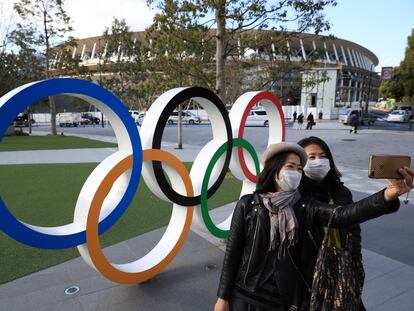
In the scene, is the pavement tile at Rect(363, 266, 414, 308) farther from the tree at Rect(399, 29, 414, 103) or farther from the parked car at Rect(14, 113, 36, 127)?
the tree at Rect(399, 29, 414, 103)

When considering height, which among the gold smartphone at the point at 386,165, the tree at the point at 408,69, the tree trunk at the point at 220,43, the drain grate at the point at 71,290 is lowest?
the drain grate at the point at 71,290

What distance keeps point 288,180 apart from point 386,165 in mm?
628

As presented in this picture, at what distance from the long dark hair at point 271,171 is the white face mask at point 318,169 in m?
0.59

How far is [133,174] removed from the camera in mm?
3740

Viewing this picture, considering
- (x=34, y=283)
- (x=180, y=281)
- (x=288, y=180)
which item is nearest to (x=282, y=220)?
(x=288, y=180)

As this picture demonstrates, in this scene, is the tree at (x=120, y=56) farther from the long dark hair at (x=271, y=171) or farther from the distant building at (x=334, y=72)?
the long dark hair at (x=271, y=171)

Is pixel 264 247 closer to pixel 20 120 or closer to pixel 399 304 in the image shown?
pixel 399 304

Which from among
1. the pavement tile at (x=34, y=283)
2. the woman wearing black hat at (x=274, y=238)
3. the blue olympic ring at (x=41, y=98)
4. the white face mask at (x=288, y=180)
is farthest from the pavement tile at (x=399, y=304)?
the pavement tile at (x=34, y=283)

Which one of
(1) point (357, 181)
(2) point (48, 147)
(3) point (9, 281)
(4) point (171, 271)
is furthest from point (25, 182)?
(1) point (357, 181)

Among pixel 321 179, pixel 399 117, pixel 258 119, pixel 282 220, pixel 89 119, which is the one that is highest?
pixel 321 179

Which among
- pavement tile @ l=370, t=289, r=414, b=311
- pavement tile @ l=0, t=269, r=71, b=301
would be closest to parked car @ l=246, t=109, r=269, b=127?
pavement tile @ l=370, t=289, r=414, b=311

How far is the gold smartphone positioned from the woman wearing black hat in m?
0.29

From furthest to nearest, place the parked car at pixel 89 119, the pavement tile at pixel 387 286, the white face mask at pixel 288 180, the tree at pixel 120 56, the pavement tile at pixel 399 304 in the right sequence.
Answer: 1. the parked car at pixel 89 119
2. the tree at pixel 120 56
3. the pavement tile at pixel 387 286
4. the pavement tile at pixel 399 304
5. the white face mask at pixel 288 180

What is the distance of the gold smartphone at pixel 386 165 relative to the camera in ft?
5.66
